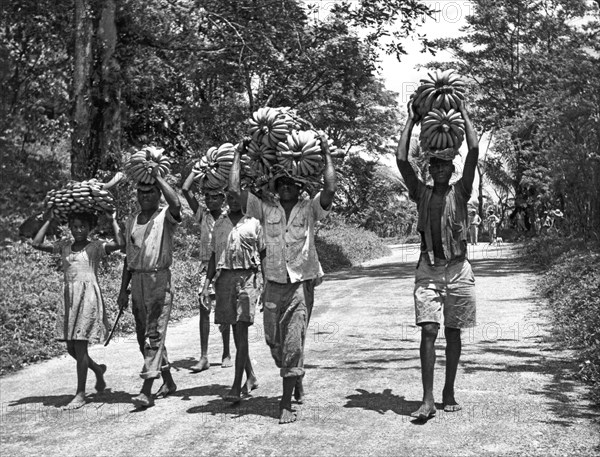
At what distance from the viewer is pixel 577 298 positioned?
36.2 feet

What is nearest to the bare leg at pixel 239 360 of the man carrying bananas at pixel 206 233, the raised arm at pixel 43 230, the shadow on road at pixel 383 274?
the man carrying bananas at pixel 206 233

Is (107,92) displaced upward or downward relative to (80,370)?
upward

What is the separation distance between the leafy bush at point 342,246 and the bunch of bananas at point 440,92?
54.6 ft

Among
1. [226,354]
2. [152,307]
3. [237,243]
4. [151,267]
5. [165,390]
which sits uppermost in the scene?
[237,243]

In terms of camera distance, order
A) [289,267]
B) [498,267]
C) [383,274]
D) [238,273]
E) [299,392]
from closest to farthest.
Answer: [289,267] < [299,392] < [238,273] < [383,274] < [498,267]

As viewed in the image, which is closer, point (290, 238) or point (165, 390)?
point (290, 238)

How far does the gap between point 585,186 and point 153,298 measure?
18.5m

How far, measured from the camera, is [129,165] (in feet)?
21.6

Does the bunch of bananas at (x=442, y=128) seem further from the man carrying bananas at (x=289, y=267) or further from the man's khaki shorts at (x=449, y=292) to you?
the man's khaki shorts at (x=449, y=292)

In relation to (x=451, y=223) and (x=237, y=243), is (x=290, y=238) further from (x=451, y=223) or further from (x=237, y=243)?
(x=451, y=223)

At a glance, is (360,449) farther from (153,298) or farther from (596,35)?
(596,35)

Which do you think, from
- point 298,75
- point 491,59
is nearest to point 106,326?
point 298,75

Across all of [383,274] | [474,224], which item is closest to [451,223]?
[383,274]

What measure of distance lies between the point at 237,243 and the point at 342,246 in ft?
66.1
